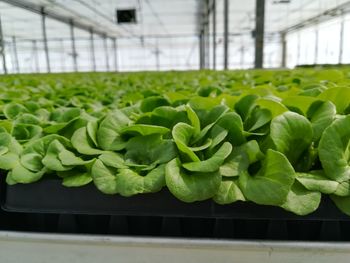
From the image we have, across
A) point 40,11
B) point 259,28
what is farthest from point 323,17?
point 40,11

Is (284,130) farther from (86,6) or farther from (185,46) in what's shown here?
(185,46)

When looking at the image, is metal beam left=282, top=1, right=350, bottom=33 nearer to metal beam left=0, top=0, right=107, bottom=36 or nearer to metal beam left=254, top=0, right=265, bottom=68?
metal beam left=254, top=0, right=265, bottom=68

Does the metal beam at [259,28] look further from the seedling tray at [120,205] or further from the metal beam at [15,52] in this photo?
the metal beam at [15,52]

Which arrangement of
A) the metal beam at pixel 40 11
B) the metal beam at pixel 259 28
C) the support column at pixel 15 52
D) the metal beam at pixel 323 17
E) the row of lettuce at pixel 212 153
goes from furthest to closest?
the support column at pixel 15 52
the metal beam at pixel 323 17
the metal beam at pixel 40 11
the metal beam at pixel 259 28
the row of lettuce at pixel 212 153

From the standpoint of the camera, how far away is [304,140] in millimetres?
→ 541

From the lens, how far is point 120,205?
56cm

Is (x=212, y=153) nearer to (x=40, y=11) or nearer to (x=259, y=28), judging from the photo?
(x=259, y=28)

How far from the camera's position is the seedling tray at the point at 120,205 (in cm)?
53

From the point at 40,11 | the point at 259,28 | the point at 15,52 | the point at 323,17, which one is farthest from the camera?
the point at 15,52

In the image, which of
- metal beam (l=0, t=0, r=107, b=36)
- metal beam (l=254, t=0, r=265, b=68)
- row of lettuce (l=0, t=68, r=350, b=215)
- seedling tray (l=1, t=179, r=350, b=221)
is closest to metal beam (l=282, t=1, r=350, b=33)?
metal beam (l=254, t=0, r=265, b=68)

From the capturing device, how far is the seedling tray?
0.53 meters

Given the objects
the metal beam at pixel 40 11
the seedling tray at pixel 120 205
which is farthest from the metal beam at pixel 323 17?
the seedling tray at pixel 120 205

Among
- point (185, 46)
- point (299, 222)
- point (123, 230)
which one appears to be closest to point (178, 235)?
point (123, 230)

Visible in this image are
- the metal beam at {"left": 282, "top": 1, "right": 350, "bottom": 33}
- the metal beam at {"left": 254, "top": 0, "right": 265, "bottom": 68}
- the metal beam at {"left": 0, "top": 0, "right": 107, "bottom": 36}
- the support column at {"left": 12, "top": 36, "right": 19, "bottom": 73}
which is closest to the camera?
the metal beam at {"left": 254, "top": 0, "right": 265, "bottom": 68}
